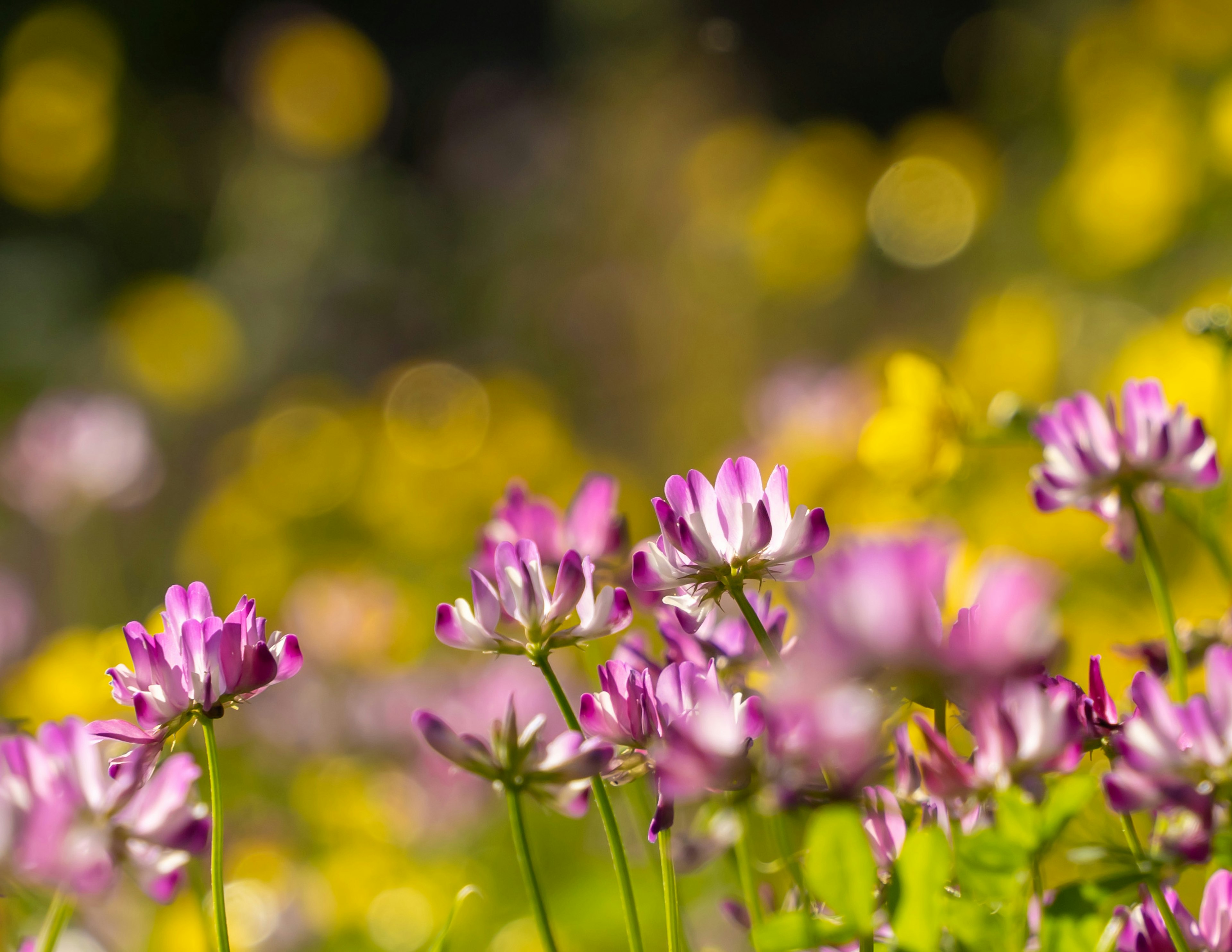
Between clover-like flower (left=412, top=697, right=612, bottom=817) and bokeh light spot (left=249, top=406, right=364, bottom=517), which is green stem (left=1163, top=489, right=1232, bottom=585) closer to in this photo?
clover-like flower (left=412, top=697, right=612, bottom=817)

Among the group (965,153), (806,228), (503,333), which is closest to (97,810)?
(806,228)

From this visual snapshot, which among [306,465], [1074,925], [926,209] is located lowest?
[1074,925]

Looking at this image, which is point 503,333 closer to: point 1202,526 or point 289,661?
point 1202,526

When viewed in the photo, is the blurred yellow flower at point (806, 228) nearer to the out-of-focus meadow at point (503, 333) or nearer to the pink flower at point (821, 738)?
the out-of-focus meadow at point (503, 333)

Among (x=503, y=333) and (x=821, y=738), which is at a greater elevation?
(x=503, y=333)

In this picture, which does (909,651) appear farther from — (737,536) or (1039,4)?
(1039,4)

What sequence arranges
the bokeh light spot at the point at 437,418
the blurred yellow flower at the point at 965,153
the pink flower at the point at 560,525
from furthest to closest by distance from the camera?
the blurred yellow flower at the point at 965,153 < the bokeh light spot at the point at 437,418 < the pink flower at the point at 560,525

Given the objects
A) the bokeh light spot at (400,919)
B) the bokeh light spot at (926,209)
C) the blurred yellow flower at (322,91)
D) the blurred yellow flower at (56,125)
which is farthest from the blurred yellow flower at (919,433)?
the blurred yellow flower at (56,125)

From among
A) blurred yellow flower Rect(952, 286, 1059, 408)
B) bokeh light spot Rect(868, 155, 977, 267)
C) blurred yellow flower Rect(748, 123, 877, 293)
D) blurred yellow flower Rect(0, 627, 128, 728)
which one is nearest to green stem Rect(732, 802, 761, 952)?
blurred yellow flower Rect(0, 627, 128, 728)
